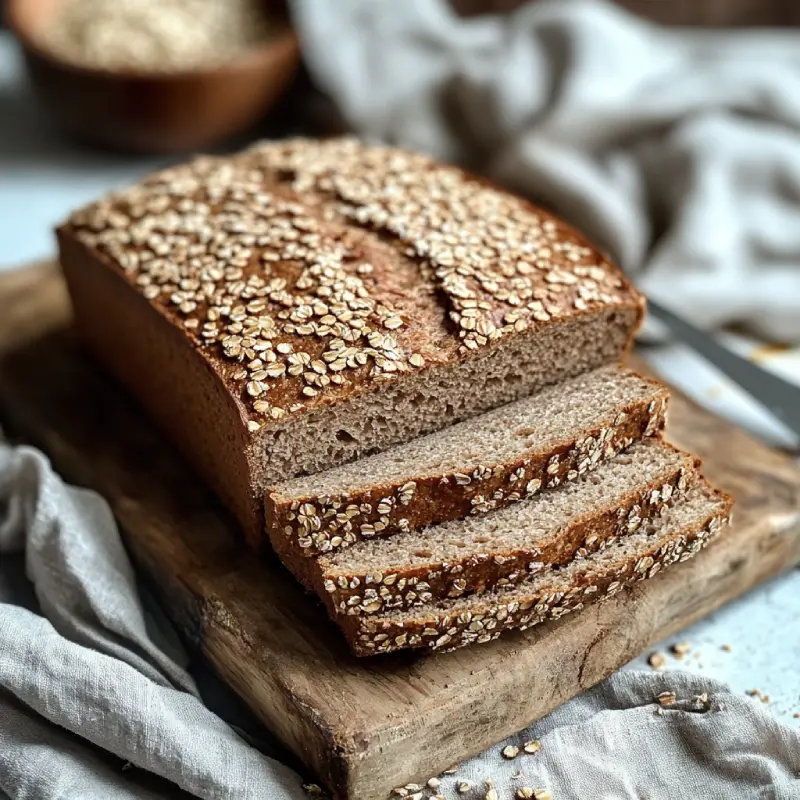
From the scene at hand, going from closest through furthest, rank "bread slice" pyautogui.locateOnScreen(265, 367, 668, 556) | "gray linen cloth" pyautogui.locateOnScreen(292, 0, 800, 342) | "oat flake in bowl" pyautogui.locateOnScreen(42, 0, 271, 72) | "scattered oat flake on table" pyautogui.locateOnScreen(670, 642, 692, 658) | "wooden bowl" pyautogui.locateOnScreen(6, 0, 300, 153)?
"bread slice" pyautogui.locateOnScreen(265, 367, 668, 556) < "scattered oat flake on table" pyautogui.locateOnScreen(670, 642, 692, 658) < "gray linen cloth" pyautogui.locateOnScreen(292, 0, 800, 342) < "wooden bowl" pyautogui.locateOnScreen(6, 0, 300, 153) < "oat flake in bowl" pyautogui.locateOnScreen(42, 0, 271, 72)

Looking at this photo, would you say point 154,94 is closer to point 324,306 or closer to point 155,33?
point 155,33

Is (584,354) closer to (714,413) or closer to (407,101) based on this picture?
(714,413)

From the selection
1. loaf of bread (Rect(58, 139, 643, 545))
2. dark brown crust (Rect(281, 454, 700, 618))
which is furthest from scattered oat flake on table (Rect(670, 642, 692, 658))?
loaf of bread (Rect(58, 139, 643, 545))

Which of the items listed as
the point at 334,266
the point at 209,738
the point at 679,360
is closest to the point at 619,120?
the point at 679,360

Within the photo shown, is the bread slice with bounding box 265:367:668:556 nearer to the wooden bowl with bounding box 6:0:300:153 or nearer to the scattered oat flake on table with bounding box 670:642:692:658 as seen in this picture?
the scattered oat flake on table with bounding box 670:642:692:658

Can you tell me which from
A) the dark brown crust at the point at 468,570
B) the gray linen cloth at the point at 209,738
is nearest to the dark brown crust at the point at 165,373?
the dark brown crust at the point at 468,570

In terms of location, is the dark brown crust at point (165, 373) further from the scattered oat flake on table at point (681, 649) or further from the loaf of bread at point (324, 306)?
the scattered oat flake on table at point (681, 649)
